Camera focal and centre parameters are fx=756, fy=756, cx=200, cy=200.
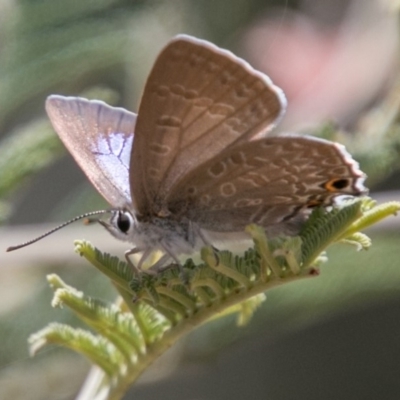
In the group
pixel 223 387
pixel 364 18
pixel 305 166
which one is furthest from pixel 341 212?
pixel 223 387

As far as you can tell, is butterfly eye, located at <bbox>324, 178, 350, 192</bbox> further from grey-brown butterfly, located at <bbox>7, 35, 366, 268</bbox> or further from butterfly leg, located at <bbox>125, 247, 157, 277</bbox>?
butterfly leg, located at <bbox>125, 247, 157, 277</bbox>

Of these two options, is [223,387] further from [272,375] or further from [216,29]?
[216,29]

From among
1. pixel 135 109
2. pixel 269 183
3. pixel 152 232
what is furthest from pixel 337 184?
pixel 135 109

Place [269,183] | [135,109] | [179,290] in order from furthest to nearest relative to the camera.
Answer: [135,109], [269,183], [179,290]

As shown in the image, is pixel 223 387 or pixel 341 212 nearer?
pixel 341 212

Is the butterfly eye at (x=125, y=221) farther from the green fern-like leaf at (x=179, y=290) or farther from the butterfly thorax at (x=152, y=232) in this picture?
the green fern-like leaf at (x=179, y=290)

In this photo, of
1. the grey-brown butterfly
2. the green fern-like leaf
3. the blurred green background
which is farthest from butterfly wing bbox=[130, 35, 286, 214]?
the blurred green background

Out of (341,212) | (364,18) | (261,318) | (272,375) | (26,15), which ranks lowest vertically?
(272,375)

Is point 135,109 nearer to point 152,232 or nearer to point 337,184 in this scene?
point 152,232
